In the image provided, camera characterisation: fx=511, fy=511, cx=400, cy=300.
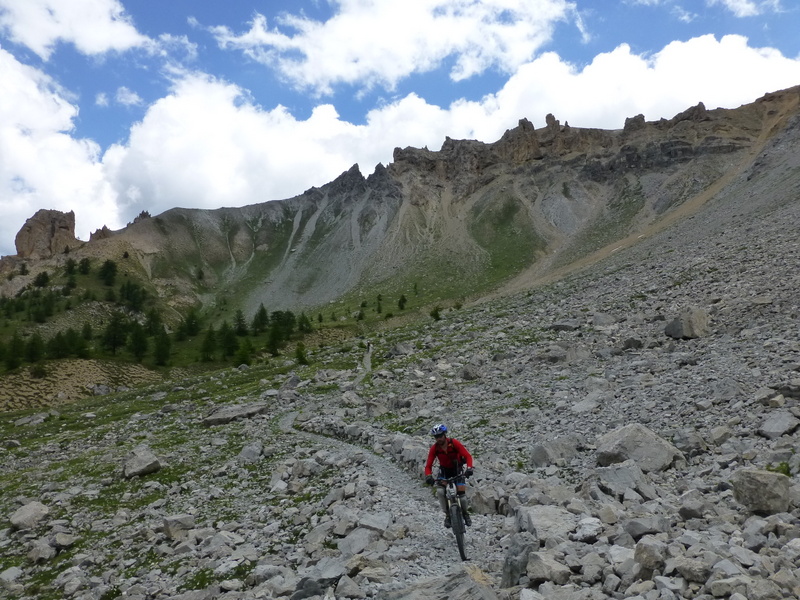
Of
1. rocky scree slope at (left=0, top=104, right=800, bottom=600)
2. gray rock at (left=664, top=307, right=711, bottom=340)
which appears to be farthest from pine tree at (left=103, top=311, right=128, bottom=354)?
gray rock at (left=664, top=307, right=711, bottom=340)

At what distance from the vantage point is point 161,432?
3450 cm

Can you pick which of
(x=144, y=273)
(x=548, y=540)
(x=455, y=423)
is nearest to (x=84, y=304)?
(x=144, y=273)

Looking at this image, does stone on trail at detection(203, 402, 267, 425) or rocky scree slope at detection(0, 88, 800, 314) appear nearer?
stone on trail at detection(203, 402, 267, 425)

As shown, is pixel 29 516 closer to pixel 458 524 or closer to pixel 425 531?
pixel 425 531

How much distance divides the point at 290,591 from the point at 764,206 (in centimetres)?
7873

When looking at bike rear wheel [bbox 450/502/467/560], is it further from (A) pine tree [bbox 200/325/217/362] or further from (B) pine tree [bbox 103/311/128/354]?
(B) pine tree [bbox 103/311/128/354]

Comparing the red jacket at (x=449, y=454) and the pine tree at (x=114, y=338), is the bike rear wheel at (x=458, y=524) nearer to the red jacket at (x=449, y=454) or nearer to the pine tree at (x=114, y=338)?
the red jacket at (x=449, y=454)

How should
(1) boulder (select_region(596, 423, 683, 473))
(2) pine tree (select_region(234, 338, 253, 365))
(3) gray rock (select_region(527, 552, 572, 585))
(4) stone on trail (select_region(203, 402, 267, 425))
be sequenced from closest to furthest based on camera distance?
(3) gray rock (select_region(527, 552, 572, 585)), (1) boulder (select_region(596, 423, 683, 473)), (4) stone on trail (select_region(203, 402, 267, 425)), (2) pine tree (select_region(234, 338, 253, 365))

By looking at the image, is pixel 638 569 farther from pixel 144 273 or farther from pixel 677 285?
pixel 144 273

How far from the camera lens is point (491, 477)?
1616 cm

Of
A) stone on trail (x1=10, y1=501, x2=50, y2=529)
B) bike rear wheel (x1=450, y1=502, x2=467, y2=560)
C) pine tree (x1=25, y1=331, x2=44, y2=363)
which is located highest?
pine tree (x1=25, y1=331, x2=44, y2=363)

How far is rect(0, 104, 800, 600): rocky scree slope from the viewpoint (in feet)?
30.1

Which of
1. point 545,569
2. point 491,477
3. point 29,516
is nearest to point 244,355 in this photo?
point 29,516

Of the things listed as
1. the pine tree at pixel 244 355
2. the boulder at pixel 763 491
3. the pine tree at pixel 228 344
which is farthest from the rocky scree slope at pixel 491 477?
the pine tree at pixel 228 344
